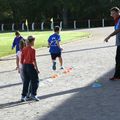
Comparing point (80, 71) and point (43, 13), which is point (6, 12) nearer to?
point (43, 13)

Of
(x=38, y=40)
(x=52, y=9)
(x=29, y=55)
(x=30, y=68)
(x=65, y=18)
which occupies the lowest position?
(x=38, y=40)

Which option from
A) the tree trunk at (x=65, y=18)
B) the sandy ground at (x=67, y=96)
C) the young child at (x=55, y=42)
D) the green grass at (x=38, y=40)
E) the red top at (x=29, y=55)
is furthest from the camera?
Result: the tree trunk at (x=65, y=18)

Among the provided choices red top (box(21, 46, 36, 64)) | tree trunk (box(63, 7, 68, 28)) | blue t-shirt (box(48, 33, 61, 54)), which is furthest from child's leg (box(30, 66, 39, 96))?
tree trunk (box(63, 7, 68, 28))

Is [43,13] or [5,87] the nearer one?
[5,87]

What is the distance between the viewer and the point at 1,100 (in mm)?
10312

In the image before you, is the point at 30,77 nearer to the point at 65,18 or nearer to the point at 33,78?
the point at 33,78

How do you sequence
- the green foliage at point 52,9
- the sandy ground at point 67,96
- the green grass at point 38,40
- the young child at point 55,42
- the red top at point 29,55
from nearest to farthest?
the sandy ground at point 67,96, the red top at point 29,55, the young child at point 55,42, the green grass at point 38,40, the green foliage at point 52,9

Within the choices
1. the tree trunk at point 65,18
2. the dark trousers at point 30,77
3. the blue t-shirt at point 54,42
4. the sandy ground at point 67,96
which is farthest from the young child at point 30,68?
the tree trunk at point 65,18

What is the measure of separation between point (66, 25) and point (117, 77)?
181 feet

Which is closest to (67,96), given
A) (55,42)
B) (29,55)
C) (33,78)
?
(33,78)

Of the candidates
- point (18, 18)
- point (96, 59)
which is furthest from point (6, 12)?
point (96, 59)

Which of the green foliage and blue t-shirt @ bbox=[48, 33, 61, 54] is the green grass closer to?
blue t-shirt @ bbox=[48, 33, 61, 54]

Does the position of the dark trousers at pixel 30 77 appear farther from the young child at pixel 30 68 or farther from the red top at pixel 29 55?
the red top at pixel 29 55

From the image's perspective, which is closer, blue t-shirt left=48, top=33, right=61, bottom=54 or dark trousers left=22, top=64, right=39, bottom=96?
dark trousers left=22, top=64, right=39, bottom=96
